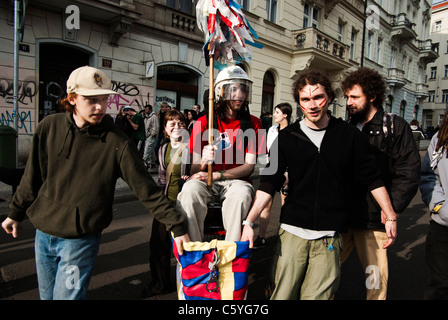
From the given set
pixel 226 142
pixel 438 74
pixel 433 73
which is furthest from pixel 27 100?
pixel 433 73

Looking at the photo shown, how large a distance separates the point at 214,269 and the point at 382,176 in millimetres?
1426

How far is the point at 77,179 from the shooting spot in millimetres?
1862

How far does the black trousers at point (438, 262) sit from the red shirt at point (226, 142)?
4.62 ft

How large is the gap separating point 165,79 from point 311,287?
10.5 metres

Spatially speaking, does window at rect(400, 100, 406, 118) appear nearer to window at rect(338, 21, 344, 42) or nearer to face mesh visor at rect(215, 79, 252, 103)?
window at rect(338, 21, 344, 42)

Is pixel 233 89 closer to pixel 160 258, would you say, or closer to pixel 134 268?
pixel 160 258

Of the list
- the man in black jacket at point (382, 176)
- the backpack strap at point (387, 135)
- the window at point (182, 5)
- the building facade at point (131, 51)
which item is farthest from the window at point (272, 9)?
the backpack strap at point (387, 135)

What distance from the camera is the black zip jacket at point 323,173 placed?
2010 millimetres

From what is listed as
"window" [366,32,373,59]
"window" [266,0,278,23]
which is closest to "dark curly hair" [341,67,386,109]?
"window" [266,0,278,23]

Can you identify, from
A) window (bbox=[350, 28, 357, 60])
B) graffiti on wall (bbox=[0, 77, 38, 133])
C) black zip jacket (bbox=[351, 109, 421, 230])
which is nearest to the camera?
black zip jacket (bbox=[351, 109, 421, 230])

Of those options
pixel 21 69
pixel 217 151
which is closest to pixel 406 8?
pixel 21 69

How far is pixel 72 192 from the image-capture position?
1854 mm

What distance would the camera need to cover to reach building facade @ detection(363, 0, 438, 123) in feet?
78.7

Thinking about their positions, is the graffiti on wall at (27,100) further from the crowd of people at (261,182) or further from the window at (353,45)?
the window at (353,45)
